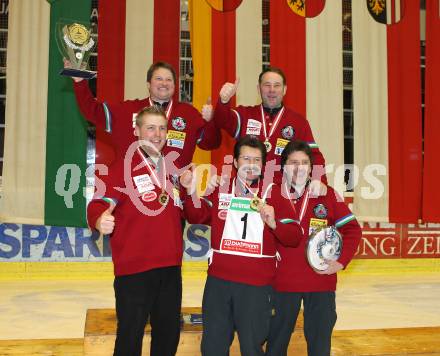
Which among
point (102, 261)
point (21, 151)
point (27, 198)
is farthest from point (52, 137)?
point (102, 261)

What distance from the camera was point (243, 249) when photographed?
2469mm

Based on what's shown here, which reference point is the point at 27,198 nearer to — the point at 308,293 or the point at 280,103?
the point at 280,103

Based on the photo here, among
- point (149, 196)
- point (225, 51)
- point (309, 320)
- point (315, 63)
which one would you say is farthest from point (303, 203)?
point (315, 63)

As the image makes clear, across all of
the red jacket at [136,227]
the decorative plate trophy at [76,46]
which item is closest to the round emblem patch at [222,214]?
the red jacket at [136,227]

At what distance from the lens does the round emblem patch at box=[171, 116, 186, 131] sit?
10.0ft

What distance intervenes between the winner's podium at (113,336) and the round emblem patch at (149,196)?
2.93 feet

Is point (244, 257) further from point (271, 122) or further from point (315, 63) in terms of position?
point (315, 63)

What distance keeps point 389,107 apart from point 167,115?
4.22m

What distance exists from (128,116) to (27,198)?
10.5 ft

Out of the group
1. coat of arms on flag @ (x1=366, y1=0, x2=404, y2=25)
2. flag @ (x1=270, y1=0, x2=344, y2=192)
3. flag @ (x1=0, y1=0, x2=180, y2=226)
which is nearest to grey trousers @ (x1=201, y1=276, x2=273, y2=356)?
flag @ (x1=0, y1=0, x2=180, y2=226)

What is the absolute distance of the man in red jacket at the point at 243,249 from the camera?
240cm

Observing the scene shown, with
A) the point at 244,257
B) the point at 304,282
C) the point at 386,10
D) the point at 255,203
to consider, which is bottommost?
the point at 304,282

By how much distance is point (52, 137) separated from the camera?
5.77 metres

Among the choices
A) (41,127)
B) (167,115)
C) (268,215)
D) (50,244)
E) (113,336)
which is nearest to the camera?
(268,215)
